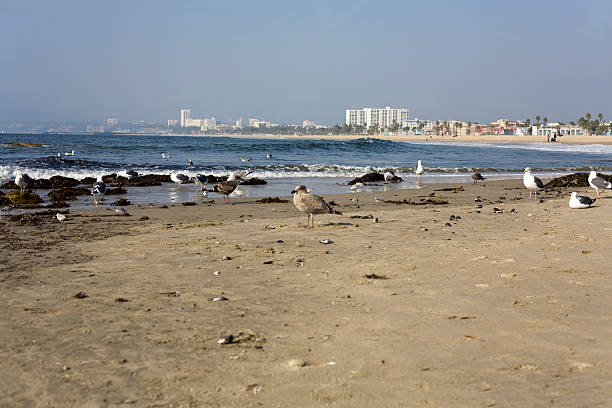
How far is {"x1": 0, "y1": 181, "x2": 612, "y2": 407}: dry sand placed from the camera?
13.3 ft

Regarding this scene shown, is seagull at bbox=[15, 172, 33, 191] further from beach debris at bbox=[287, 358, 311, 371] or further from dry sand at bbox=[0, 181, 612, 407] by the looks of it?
beach debris at bbox=[287, 358, 311, 371]

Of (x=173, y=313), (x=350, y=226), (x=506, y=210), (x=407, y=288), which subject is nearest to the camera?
(x=173, y=313)

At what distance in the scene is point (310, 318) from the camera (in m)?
5.71

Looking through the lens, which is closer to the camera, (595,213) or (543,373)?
(543,373)

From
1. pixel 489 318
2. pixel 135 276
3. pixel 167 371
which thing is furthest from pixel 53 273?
pixel 489 318

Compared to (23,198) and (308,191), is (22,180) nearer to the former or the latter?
(23,198)

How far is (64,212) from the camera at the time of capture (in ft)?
48.2

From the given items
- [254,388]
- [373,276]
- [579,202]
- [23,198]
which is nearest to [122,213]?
[23,198]

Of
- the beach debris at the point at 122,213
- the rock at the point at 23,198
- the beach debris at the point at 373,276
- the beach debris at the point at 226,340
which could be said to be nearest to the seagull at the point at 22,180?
the rock at the point at 23,198

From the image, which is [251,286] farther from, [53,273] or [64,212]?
[64,212]

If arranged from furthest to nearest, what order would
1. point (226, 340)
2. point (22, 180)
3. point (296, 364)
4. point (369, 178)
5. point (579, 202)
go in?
1. point (369, 178)
2. point (22, 180)
3. point (579, 202)
4. point (226, 340)
5. point (296, 364)

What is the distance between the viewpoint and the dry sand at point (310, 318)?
405 cm

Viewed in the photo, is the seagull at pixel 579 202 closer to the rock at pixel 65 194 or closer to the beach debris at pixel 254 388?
the beach debris at pixel 254 388

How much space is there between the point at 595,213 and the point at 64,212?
1376 cm
